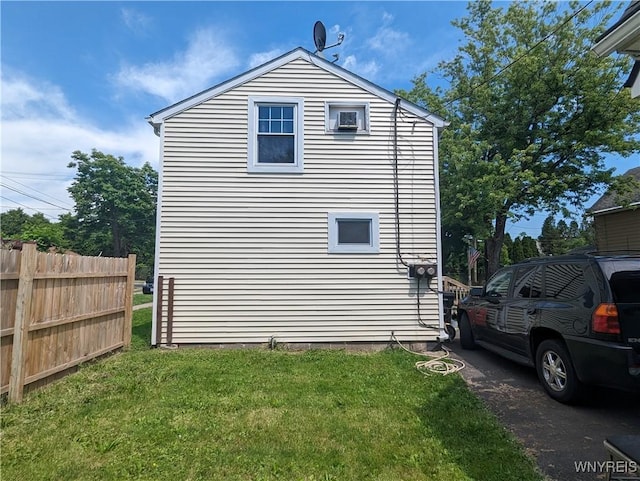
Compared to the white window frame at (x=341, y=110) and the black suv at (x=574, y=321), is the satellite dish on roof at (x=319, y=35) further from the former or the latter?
the black suv at (x=574, y=321)

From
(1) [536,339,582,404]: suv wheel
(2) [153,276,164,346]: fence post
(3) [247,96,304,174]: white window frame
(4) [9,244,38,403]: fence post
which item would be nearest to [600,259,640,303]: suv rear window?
(1) [536,339,582,404]: suv wheel

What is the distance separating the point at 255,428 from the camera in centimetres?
325

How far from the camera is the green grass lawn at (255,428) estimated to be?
2.59 meters

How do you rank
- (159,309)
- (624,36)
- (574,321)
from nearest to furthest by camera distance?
(624,36) → (574,321) → (159,309)

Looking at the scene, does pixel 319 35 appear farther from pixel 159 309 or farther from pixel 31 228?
pixel 31 228

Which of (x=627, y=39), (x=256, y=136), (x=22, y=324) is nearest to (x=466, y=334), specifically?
(x=627, y=39)

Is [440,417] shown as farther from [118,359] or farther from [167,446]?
[118,359]

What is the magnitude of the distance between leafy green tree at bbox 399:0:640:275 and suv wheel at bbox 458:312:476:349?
767 centimetres

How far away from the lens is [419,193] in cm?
695

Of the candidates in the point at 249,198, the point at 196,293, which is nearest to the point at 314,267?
the point at 249,198

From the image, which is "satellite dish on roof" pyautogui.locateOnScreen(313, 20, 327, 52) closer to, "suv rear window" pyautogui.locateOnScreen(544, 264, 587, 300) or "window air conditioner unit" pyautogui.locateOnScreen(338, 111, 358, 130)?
"window air conditioner unit" pyautogui.locateOnScreen(338, 111, 358, 130)

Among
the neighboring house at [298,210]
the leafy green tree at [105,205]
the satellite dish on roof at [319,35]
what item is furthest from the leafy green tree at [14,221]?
the satellite dish on roof at [319,35]

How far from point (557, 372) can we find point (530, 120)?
13395 millimetres

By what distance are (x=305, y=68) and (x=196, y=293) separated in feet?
16.2
